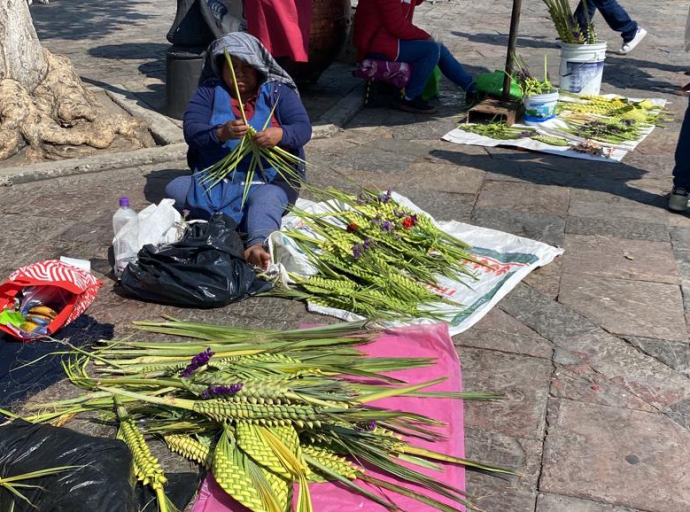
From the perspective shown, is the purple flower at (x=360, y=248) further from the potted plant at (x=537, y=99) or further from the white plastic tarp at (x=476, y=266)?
the potted plant at (x=537, y=99)

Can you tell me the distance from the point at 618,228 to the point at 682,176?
0.58 metres

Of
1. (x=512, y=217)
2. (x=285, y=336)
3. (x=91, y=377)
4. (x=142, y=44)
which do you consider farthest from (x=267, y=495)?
(x=142, y=44)

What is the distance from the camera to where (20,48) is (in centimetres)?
602

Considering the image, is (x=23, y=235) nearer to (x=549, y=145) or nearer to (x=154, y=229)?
(x=154, y=229)

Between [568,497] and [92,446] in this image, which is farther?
[568,497]

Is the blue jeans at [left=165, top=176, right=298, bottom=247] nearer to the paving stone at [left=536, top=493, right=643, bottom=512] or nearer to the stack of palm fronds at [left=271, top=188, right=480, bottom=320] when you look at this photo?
the stack of palm fronds at [left=271, top=188, right=480, bottom=320]

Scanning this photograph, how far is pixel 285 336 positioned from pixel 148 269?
3.07 feet

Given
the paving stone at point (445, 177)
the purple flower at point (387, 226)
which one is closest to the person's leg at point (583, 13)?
the paving stone at point (445, 177)

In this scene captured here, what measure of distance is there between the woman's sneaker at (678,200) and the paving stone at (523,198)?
614 millimetres

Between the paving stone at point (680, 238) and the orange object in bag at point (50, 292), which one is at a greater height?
the orange object in bag at point (50, 292)

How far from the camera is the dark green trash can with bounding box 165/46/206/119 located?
249 inches

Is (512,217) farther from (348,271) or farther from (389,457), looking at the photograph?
(389,457)

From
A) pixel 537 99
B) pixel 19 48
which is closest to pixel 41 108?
pixel 19 48

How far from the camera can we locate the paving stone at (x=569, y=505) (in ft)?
A: 8.02
